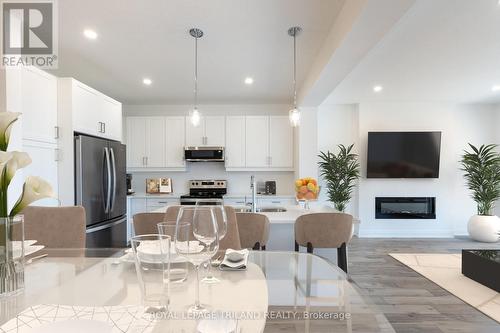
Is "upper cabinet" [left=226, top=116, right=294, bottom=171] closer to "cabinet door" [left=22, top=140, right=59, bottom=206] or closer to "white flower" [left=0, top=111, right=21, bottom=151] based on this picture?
"cabinet door" [left=22, top=140, right=59, bottom=206]

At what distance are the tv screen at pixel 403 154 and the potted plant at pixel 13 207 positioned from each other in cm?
536

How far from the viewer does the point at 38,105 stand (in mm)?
2586

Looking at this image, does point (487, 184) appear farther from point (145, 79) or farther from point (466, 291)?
point (145, 79)

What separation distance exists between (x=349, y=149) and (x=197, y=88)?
2.94m

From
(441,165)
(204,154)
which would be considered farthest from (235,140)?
(441,165)

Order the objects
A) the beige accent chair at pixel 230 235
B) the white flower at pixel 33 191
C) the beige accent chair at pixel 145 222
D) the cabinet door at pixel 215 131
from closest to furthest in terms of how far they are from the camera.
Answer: the white flower at pixel 33 191 → the beige accent chair at pixel 230 235 → the beige accent chair at pixel 145 222 → the cabinet door at pixel 215 131

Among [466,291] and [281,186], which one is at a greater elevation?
[281,186]

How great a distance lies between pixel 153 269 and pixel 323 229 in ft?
5.38

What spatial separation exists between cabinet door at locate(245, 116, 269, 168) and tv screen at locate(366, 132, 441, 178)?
203cm

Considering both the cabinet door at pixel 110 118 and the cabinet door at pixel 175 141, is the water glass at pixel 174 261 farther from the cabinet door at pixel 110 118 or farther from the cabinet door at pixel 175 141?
the cabinet door at pixel 175 141

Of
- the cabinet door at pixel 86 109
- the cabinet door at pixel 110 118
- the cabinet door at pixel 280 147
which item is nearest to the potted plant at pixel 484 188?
the cabinet door at pixel 280 147

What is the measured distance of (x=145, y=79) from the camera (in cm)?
399

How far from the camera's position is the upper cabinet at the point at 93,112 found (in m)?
2.93

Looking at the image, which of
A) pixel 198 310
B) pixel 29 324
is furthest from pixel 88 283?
pixel 198 310
